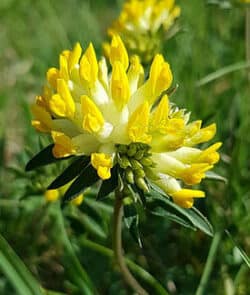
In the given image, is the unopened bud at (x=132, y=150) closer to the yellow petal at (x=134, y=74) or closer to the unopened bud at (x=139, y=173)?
the unopened bud at (x=139, y=173)

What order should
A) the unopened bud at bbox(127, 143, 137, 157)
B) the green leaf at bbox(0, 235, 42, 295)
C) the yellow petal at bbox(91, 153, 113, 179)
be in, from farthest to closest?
the unopened bud at bbox(127, 143, 137, 157)
the yellow petal at bbox(91, 153, 113, 179)
the green leaf at bbox(0, 235, 42, 295)

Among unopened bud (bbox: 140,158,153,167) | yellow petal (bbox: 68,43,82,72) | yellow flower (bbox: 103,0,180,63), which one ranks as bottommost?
unopened bud (bbox: 140,158,153,167)

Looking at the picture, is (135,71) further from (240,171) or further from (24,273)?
(240,171)

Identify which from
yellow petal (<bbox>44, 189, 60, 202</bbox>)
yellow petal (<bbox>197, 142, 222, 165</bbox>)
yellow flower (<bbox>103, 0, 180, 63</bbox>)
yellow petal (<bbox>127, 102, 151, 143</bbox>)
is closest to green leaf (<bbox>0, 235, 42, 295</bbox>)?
yellow petal (<bbox>127, 102, 151, 143</bbox>)

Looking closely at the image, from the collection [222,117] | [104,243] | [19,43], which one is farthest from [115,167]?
[19,43]

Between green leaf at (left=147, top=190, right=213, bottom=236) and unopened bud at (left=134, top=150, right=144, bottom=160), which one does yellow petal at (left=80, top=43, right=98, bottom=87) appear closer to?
unopened bud at (left=134, top=150, right=144, bottom=160)
